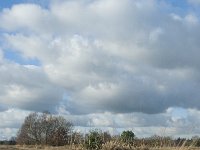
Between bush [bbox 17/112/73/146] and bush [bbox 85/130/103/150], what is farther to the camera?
bush [bbox 17/112/73/146]

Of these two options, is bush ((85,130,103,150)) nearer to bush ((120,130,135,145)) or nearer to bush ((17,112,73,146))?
bush ((120,130,135,145))

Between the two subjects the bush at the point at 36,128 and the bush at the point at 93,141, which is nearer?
the bush at the point at 93,141

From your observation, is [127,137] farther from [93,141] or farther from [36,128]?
[36,128]

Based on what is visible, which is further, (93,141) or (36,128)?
(36,128)

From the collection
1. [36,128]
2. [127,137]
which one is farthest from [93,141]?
[36,128]

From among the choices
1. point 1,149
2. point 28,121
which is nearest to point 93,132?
point 1,149

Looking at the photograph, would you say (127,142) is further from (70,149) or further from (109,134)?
(70,149)

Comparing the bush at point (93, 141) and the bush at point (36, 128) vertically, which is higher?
the bush at point (36, 128)

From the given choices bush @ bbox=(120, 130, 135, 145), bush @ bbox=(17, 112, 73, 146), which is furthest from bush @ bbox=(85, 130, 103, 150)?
bush @ bbox=(17, 112, 73, 146)

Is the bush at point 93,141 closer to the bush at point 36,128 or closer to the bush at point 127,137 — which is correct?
the bush at point 127,137

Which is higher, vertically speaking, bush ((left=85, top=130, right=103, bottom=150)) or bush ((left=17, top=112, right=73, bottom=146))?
bush ((left=17, top=112, right=73, bottom=146))

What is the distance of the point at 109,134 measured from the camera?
84.2ft

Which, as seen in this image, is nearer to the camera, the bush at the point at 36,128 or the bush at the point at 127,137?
the bush at the point at 127,137

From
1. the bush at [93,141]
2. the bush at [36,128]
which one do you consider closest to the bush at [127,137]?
the bush at [93,141]
